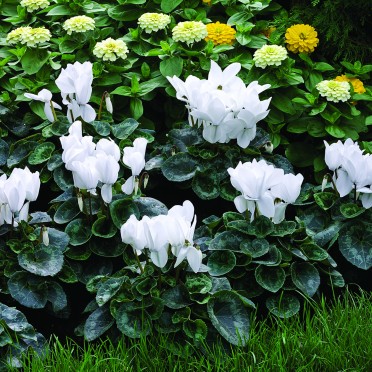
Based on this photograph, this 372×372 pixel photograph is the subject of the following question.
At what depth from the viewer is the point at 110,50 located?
154 inches

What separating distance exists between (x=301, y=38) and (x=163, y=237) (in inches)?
72.1

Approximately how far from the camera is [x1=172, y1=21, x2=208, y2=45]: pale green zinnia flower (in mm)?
3934

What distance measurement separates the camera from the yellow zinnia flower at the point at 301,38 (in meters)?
4.06

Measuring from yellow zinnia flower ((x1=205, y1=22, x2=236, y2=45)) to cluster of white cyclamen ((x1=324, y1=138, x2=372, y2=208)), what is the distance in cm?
116

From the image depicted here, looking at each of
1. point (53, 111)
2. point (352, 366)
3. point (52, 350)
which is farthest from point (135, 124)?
point (352, 366)

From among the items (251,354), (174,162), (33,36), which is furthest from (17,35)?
(251,354)

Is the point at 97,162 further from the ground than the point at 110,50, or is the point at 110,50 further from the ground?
the point at 97,162

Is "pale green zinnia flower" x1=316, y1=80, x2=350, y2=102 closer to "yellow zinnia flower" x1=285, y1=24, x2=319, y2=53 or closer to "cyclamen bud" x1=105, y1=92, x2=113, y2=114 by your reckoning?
"yellow zinnia flower" x1=285, y1=24, x2=319, y2=53

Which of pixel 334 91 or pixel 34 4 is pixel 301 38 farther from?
pixel 34 4

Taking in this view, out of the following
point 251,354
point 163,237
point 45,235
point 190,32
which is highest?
point 163,237

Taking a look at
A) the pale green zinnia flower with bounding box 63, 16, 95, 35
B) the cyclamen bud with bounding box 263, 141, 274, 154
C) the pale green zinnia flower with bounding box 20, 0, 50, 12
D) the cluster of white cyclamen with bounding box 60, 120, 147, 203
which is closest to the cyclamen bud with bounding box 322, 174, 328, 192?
the cyclamen bud with bounding box 263, 141, 274, 154

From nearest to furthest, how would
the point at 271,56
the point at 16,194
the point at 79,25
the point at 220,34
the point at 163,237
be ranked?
the point at 163,237, the point at 16,194, the point at 271,56, the point at 79,25, the point at 220,34

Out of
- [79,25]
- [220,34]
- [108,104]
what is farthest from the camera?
[220,34]

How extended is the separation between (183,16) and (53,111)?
1.11m
